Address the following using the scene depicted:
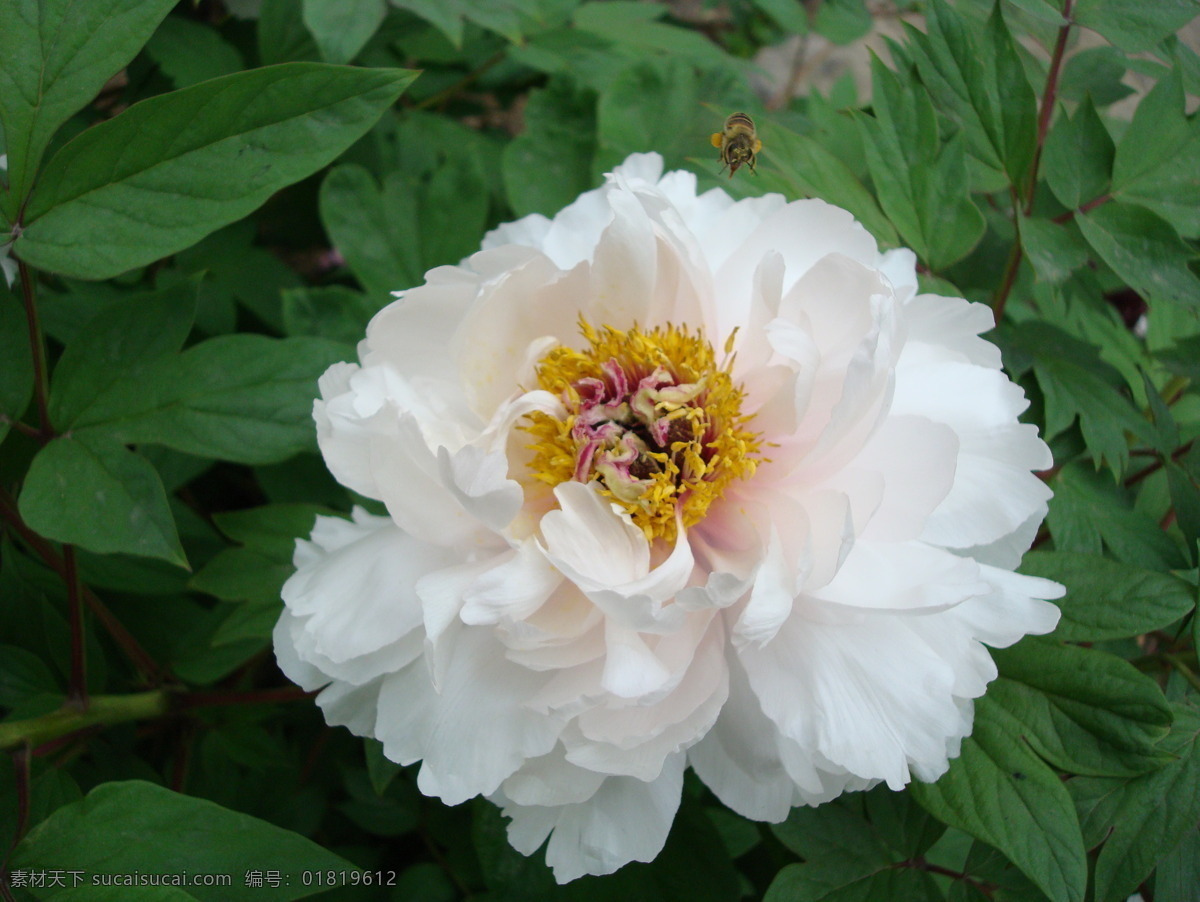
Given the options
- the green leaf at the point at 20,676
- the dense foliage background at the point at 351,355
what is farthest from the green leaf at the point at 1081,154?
the green leaf at the point at 20,676

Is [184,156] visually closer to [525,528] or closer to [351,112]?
[351,112]

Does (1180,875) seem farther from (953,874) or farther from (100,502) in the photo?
(100,502)

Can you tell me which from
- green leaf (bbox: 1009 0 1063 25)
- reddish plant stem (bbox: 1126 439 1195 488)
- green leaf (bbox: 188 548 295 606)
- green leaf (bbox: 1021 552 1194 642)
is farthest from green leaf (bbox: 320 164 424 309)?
reddish plant stem (bbox: 1126 439 1195 488)

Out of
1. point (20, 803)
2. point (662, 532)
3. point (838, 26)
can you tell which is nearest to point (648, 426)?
point (662, 532)

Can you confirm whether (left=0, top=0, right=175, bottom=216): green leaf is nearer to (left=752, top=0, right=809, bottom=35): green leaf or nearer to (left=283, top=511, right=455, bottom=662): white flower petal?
(left=283, top=511, right=455, bottom=662): white flower petal

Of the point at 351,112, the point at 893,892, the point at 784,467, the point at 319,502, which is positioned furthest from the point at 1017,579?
the point at 319,502

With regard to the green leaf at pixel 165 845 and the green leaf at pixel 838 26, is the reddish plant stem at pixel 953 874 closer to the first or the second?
the green leaf at pixel 165 845
